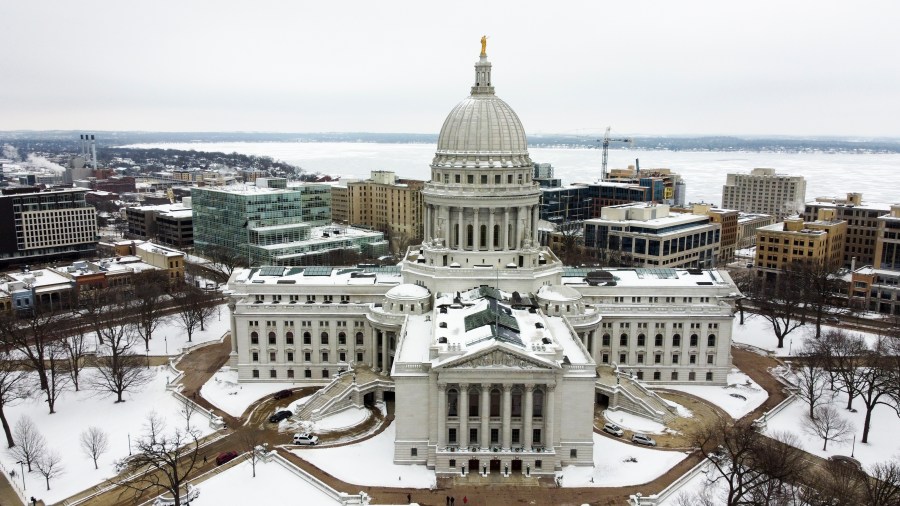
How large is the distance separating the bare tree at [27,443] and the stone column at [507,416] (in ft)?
147

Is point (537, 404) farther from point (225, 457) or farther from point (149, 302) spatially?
point (149, 302)

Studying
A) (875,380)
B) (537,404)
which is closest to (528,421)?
(537,404)

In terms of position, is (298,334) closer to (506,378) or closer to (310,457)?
(310,457)

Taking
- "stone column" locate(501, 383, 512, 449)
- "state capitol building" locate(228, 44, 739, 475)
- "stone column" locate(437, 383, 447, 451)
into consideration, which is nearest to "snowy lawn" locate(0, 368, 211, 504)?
"state capitol building" locate(228, 44, 739, 475)

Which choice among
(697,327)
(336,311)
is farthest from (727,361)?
(336,311)

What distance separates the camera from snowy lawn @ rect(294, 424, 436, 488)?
63844mm

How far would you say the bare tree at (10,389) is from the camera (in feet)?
228

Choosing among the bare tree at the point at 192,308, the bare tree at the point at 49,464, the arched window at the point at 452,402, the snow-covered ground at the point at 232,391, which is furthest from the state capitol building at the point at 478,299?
the bare tree at the point at 49,464

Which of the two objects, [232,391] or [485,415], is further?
[232,391]

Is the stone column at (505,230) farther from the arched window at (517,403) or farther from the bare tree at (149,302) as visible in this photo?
the bare tree at (149,302)

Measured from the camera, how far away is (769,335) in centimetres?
10869

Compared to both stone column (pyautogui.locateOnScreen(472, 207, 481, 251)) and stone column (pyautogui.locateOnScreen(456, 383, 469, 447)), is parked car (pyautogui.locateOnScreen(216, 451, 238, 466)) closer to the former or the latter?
stone column (pyautogui.locateOnScreen(456, 383, 469, 447))

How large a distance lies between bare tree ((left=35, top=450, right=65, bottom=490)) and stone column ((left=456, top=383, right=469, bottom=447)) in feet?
124

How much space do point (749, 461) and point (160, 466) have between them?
55.2m
